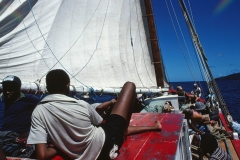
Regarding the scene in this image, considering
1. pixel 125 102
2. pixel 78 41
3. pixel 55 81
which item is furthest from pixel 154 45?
pixel 55 81

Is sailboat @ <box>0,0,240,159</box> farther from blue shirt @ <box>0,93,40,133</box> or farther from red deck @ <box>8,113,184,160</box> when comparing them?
blue shirt @ <box>0,93,40,133</box>

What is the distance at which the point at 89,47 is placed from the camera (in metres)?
6.53

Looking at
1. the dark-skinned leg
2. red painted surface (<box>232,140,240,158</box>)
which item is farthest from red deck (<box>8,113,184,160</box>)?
red painted surface (<box>232,140,240,158</box>)

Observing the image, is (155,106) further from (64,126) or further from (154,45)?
(64,126)

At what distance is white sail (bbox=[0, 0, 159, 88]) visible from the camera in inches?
187

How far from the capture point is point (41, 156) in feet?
5.01

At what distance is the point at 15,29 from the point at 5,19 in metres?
0.37

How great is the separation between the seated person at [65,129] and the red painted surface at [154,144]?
0.47ft

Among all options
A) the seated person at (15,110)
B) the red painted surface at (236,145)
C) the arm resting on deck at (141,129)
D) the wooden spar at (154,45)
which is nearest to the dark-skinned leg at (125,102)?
the arm resting on deck at (141,129)

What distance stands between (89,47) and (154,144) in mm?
5121

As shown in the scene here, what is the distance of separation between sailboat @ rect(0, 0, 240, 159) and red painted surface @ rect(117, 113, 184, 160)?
0.02m

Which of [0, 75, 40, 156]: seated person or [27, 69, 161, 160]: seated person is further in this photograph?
[0, 75, 40, 156]: seated person

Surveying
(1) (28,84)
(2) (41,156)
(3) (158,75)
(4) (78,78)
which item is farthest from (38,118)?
(3) (158,75)

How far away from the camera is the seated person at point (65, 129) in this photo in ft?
5.25
